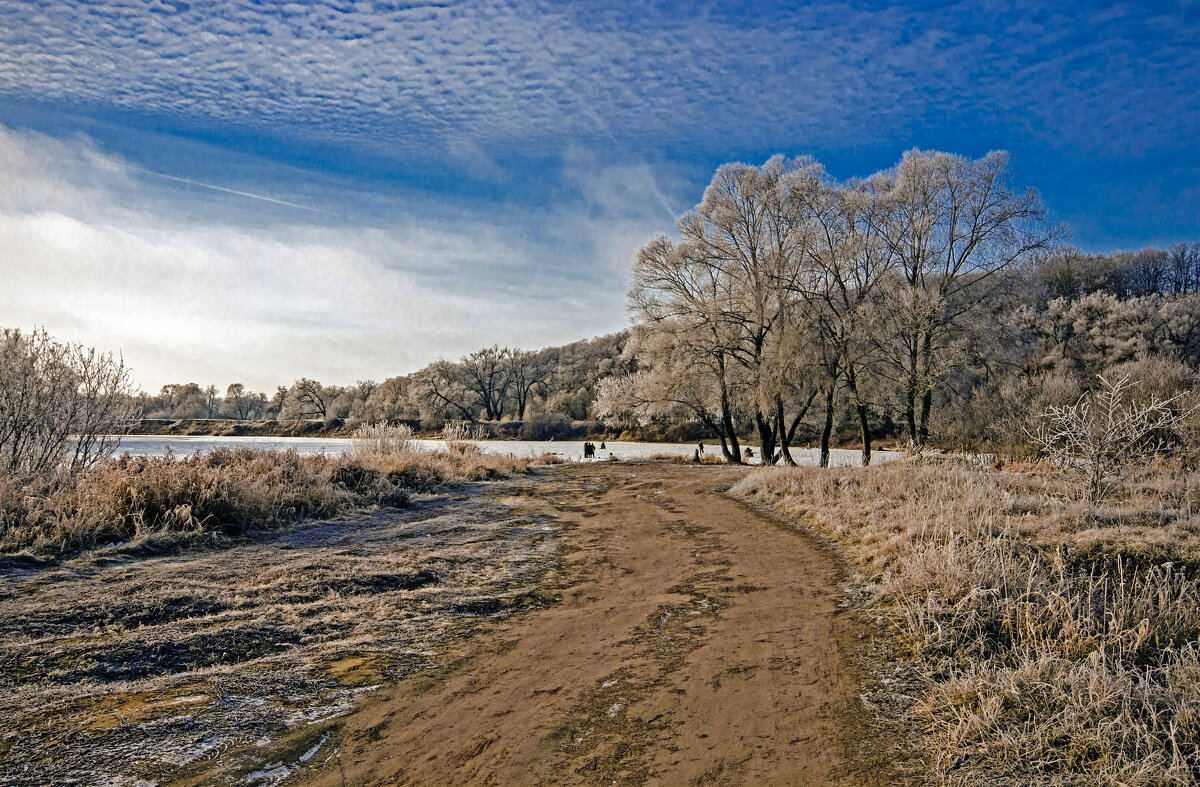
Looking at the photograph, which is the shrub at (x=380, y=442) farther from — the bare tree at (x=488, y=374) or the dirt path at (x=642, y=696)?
the bare tree at (x=488, y=374)

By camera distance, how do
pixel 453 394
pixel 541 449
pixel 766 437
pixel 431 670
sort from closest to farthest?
pixel 431 670 → pixel 766 437 → pixel 541 449 → pixel 453 394

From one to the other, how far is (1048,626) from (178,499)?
424 inches

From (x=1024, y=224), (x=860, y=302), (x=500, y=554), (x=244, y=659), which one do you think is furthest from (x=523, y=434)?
(x=244, y=659)

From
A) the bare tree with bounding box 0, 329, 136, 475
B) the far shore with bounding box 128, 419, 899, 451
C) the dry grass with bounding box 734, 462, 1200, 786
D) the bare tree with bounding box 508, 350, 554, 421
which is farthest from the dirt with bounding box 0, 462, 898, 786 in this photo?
the bare tree with bounding box 508, 350, 554, 421

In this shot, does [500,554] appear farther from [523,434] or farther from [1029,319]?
[1029,319]

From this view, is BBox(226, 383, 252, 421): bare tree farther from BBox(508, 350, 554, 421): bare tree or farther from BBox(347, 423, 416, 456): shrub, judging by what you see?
BBox(347, 423, 416, 456): shrub

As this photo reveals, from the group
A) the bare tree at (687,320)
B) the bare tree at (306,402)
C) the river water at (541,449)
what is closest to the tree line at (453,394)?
the bare tree at (306,402)

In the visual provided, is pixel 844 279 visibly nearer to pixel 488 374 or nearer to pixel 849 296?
pixel 849 296

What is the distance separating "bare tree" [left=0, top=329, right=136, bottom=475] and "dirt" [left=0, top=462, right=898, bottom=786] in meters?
4.53

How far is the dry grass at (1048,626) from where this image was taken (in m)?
2.97

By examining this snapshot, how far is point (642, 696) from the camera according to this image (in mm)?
3947

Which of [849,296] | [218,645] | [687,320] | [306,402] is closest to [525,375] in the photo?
[306,402]

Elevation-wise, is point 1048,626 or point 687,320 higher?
point 687,320

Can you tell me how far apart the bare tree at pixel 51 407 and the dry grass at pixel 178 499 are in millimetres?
731
